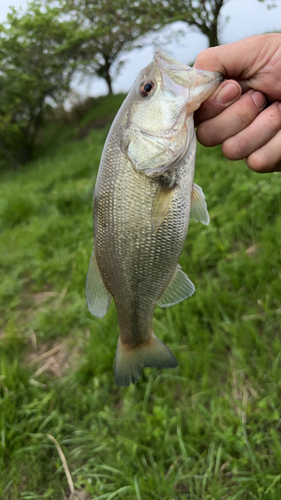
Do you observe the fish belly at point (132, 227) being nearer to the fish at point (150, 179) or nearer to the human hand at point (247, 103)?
the fish at point (150, 179)

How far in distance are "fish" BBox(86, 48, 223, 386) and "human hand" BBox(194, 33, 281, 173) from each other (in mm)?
151

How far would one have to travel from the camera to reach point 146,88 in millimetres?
1388

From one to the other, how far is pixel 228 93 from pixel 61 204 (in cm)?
442

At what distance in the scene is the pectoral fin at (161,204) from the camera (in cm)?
133

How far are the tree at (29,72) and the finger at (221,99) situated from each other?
15.5 m

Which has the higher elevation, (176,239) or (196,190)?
(196,190)

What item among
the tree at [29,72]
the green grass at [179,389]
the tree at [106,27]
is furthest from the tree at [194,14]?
the green grass at [179,389]

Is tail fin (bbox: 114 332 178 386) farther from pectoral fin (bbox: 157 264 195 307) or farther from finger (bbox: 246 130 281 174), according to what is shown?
finger (bbox: 246 130 281 174)

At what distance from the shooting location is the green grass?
1.79 meters

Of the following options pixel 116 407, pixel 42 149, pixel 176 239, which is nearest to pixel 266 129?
pixel 176 239

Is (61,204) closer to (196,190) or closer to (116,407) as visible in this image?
(116,407)

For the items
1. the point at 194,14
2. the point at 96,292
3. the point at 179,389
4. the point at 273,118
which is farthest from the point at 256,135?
the point at 194,14

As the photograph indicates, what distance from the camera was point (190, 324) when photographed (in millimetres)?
2365

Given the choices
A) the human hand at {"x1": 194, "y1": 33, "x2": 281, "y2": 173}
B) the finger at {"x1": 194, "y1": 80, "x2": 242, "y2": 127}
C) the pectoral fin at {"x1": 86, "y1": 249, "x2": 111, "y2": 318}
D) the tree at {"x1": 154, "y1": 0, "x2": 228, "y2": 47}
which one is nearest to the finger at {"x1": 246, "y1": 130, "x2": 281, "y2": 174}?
the human hand at {"x1": 194, "y1": 33, "x2": 281, "y2": 173}
